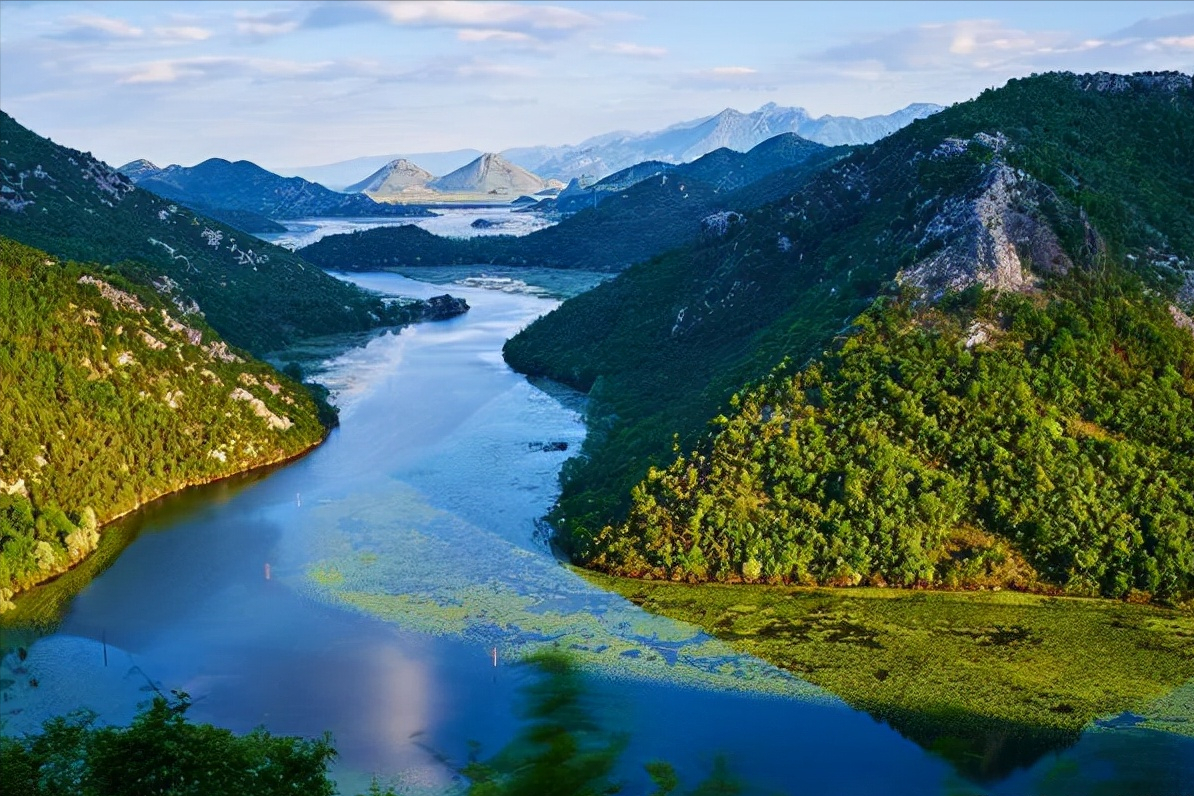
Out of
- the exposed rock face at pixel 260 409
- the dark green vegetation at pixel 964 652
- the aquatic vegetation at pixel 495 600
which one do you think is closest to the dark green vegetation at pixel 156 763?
the aquatic vegetation at pixel 495 600

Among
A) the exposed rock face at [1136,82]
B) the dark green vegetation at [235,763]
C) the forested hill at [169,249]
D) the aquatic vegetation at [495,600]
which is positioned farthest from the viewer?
the forested hill at [169,249]

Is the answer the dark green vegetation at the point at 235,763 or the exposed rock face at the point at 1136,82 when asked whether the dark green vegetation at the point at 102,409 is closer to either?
the dark green vegetation at the point at 235,763

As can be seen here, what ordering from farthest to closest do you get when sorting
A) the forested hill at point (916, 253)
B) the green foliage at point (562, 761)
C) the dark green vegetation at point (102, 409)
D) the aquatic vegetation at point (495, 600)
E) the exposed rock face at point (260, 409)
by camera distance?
1. the exposed rock face at point (260, 409)
2. the forested hill at point (916, 253)
3. the dark green vegetation at point (102, 409)
4. the aquatic vegetation at point (495, 600)
5. the green foliage at point (562, 761)

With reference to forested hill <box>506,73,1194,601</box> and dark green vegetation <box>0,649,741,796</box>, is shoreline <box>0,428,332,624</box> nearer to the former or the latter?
dark green vegetation <box>0,649,741,796</box>

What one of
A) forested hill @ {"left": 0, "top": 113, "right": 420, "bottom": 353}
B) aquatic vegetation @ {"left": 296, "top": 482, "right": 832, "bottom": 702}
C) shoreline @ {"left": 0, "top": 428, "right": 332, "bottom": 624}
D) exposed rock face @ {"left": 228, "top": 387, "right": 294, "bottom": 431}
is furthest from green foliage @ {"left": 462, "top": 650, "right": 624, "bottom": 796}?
forested hill @ {"left": 0, "top": 113, "right": 420, "bottom": 353}

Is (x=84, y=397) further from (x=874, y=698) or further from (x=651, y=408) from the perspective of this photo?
(x=874, y=698)

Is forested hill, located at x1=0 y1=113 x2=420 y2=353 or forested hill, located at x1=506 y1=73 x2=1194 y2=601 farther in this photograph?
forested hill, located at x1=0 y1=113 x2=420 y2=353
